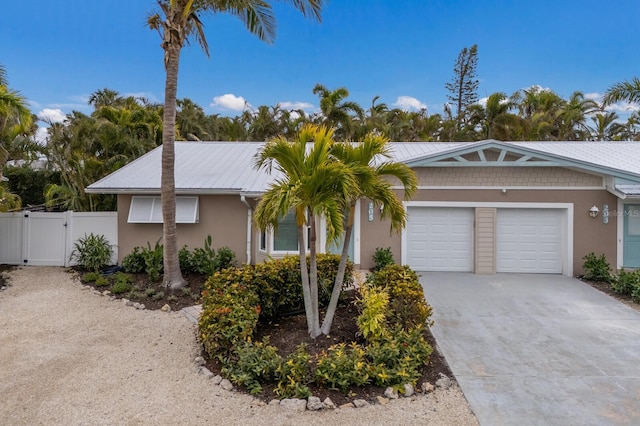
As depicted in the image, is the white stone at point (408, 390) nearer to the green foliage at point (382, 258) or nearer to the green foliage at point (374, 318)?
the green foliage at point (374, 318)

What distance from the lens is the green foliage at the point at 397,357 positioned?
4.46m

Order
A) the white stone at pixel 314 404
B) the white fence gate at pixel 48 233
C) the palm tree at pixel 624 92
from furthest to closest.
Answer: the palm tree at pixel 624 92, the white fence gate at pixel 48 233, the white stone at pixel 314 404

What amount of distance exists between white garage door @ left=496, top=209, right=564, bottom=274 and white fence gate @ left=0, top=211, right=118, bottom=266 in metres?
11.1

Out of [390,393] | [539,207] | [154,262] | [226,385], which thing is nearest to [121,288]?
[154,262]

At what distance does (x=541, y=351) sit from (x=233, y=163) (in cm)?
984

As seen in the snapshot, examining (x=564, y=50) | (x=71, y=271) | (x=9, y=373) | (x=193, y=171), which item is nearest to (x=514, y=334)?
(x=9, y=373)

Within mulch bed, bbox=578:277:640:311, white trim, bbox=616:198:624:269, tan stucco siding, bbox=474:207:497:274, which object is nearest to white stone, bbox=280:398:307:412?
mulch bed, bbox=578:277:640:311

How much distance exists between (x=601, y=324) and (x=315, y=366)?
5.62 m

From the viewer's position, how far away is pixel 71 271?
10.4m

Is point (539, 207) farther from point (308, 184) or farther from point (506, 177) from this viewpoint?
point (308, 184)

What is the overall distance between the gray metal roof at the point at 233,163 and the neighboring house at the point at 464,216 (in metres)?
0.06

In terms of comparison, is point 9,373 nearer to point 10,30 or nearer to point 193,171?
point 193,171

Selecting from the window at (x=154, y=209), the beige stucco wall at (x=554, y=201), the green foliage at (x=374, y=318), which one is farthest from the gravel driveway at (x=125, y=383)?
the beige stucco wall at (x=554, y=201)

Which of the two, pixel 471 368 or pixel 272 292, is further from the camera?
pixel 272 292
